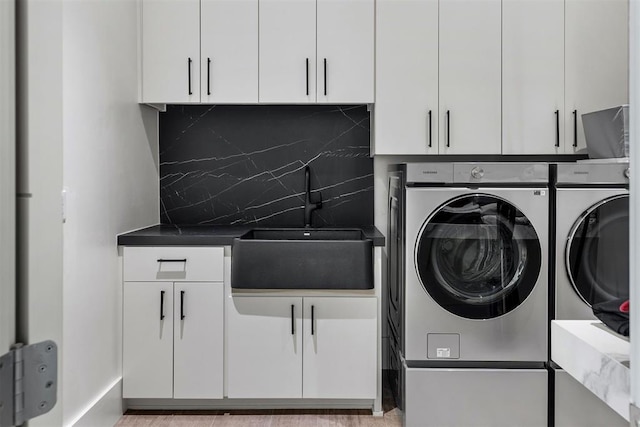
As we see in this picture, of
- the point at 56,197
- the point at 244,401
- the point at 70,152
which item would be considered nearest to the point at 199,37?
the point at 70,152

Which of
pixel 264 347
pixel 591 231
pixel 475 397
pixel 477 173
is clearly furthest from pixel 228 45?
pixel 475 397

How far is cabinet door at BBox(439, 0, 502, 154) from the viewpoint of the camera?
2883mm

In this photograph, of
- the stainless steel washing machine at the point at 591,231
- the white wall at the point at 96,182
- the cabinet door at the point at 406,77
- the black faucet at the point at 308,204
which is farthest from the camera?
the black faucet at the point at 308,204

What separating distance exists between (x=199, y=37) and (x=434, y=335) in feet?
6.22

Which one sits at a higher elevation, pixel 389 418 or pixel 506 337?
pixel 506 337

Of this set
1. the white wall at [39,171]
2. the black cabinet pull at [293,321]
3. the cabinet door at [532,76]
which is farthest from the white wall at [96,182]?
the cabinet door at [532,76]

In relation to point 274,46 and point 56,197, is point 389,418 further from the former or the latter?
point 56,197

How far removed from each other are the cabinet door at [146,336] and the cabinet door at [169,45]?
1.00 meters

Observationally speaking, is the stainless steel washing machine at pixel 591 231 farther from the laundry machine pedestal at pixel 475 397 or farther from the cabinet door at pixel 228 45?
the cabinet door at pixel 228 45

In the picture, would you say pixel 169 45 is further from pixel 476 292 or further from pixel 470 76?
pixel 476 292

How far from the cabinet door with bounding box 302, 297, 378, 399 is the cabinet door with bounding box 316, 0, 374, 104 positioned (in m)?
1.07

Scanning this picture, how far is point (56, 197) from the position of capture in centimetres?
69

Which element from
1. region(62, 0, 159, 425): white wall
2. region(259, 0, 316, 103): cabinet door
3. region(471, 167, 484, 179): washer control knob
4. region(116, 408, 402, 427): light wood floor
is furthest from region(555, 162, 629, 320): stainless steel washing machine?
region(62, 0, 159, 425): white wall

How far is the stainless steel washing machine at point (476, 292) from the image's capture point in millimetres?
2529
